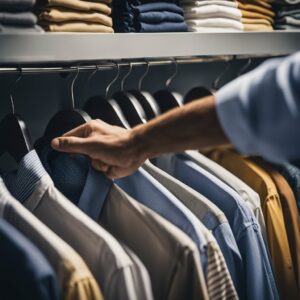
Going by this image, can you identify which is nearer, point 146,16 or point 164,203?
point 164,203

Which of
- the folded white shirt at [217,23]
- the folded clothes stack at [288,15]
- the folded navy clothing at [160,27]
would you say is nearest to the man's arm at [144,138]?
the folded navy clothing at [160,27]

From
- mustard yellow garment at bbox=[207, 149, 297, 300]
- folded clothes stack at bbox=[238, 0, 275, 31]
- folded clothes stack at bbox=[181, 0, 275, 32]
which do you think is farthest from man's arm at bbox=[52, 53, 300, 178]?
folded clothes stack at bbox=[238, 0, 275, 31]

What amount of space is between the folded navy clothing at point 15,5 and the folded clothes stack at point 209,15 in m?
0.41

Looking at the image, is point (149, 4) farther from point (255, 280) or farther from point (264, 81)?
point (255, 280)

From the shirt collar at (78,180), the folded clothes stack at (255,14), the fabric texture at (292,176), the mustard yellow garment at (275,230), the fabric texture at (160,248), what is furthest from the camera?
the folded clothes stack at (255,14)

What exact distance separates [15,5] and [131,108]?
33 centimetres

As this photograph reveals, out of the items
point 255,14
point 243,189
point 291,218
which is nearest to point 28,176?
point 243,189

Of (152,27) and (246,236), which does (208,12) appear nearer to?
(152,27)

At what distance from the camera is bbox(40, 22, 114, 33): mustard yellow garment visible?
31.5 inches

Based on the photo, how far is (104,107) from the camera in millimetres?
944

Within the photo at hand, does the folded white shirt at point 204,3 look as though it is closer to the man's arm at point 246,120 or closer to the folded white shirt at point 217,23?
the folded white shirt at point 217,23

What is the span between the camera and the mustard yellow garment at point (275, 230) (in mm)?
879

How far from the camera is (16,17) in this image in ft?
2.31

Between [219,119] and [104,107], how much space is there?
39cm
